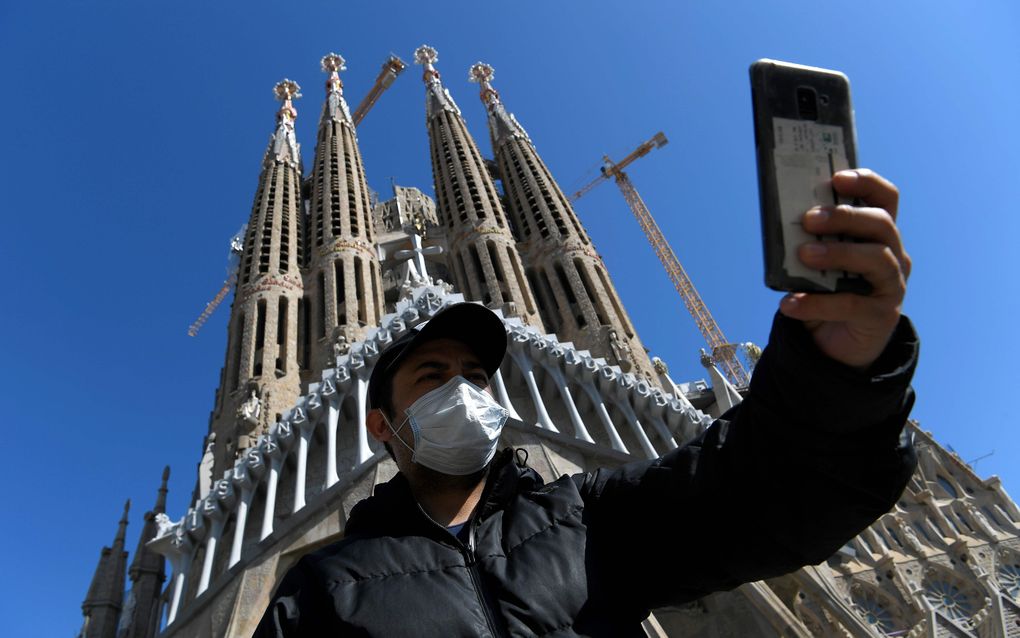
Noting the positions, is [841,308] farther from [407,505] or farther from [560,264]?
[560,264]

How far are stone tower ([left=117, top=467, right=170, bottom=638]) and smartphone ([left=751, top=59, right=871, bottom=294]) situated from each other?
1450cm

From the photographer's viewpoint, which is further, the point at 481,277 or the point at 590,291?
the point at 481,277

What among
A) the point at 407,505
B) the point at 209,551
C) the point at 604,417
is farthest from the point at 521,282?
the point at 407,505

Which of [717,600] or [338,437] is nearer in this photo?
[717,600]

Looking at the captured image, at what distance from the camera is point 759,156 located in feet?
4.99

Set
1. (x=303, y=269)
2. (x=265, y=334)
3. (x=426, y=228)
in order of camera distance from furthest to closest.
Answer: (x=426, y=228)
(x=303, y=269)
(x=265, y=334)

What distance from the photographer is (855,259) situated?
1.40m

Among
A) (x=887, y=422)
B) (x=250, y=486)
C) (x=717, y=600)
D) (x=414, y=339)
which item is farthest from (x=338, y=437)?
(x=887, y=422)

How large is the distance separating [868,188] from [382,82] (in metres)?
57.5

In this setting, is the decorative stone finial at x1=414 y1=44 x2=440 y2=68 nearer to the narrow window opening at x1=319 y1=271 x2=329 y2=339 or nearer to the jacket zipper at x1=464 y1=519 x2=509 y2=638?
the narrow window opening at x1=319 y1=271 x2=329 y2=339

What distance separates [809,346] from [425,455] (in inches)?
61.7

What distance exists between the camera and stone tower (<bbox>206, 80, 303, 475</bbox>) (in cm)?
1734

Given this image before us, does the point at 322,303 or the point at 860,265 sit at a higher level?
the point at 322,303

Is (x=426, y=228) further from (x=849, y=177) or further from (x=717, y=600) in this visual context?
(x=849, y=177)
